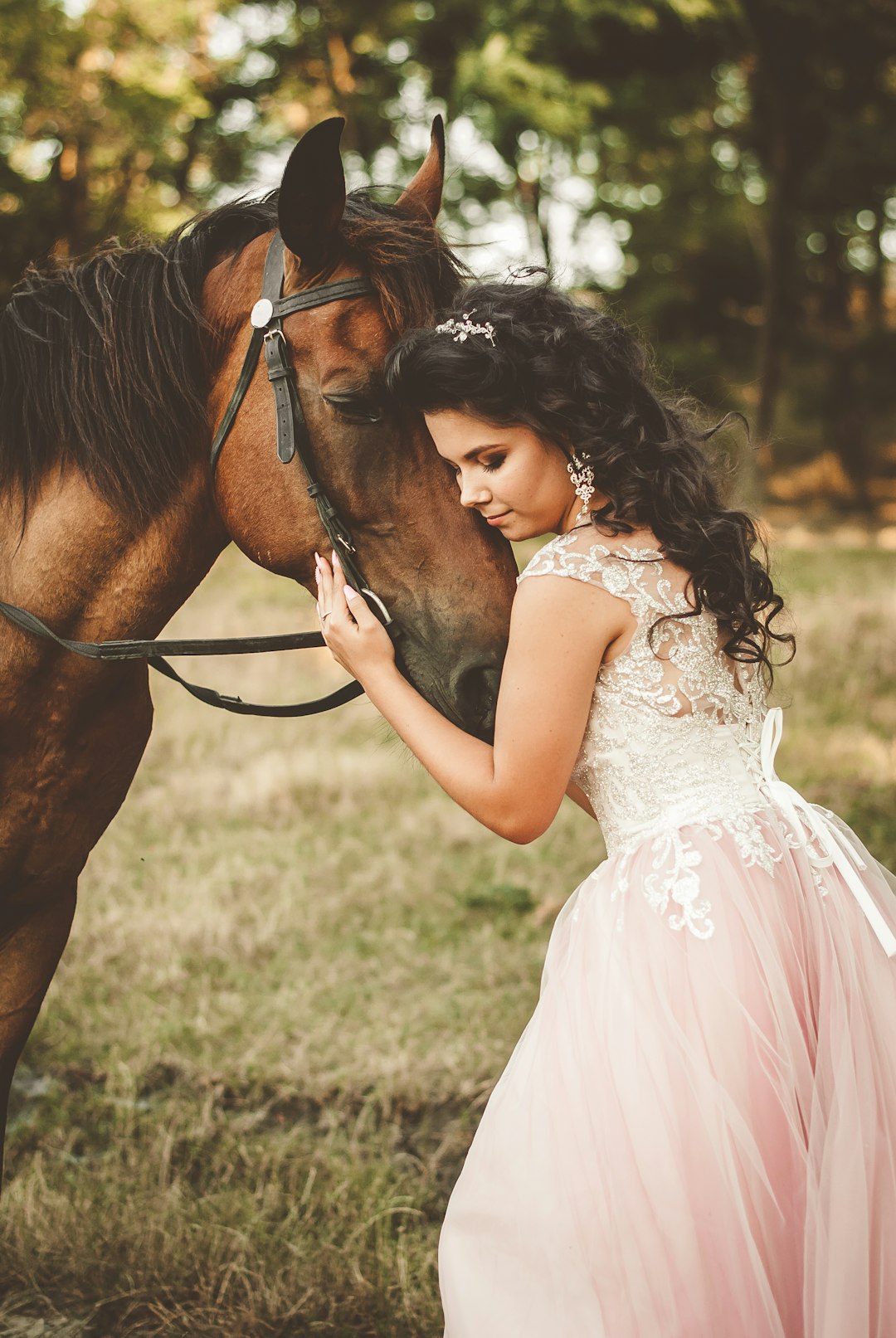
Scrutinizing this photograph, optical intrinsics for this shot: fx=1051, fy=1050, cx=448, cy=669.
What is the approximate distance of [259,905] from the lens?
5223 millimetres

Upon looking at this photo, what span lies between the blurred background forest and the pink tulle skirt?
6.48 m

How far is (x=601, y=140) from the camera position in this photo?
18938 mm

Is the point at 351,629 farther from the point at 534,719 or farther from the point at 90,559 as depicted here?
the point at 90,559

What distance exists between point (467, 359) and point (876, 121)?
17.5 metres

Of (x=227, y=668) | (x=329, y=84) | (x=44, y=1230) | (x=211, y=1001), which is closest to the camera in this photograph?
(x=44, y=1230)

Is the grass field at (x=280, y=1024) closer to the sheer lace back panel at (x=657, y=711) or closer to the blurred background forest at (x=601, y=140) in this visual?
the sheer lace back panel at (x=657, y=711)

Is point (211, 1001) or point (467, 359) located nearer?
point (467, 359)

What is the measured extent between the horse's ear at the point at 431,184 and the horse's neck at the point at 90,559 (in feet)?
2.50

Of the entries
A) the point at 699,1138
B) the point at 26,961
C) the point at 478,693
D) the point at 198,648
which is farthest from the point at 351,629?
the point at 26,961

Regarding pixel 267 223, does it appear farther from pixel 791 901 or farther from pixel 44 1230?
pixel 44 1230

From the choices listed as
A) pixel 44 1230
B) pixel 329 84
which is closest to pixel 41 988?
pixel 44 1230

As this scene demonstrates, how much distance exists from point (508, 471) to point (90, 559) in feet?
2.91

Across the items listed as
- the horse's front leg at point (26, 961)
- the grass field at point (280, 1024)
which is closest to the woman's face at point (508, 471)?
the grass field at point (280, 1024)

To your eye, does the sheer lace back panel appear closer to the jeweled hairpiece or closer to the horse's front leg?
the jeweled hairpiece
